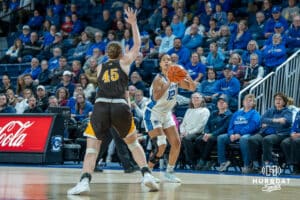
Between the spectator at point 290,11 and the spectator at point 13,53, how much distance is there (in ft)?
30.3

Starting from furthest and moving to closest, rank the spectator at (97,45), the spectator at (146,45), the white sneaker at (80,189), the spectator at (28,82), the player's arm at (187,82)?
the spectator at (97,45) → the spectator at (28,82) → the spectator at (146,45) → the player's arm at (187,82) → the white sneaker at (80,189)

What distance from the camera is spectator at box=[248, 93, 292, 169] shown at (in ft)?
46.2

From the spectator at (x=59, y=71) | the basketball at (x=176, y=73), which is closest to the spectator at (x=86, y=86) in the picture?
the spectator at (x=59, y=71)

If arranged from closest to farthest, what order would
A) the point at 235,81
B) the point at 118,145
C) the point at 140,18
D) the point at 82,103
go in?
the point at 118,145, the point at 235,81, the point at 82,103, the point at 140,18

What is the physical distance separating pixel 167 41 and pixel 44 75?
4137 mm

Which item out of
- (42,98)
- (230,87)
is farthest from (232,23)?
(42,98)

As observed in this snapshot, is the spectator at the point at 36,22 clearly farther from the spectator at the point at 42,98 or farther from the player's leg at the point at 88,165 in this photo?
the player's leg at the point at 88,165

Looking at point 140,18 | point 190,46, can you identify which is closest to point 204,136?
point 190,46

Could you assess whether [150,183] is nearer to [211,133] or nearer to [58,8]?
[211,133]

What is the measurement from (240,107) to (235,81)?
798 millimetres

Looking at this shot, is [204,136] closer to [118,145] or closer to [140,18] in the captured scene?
[118,145]

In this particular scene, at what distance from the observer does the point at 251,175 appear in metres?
13.8

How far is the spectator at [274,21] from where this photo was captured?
17.8 m

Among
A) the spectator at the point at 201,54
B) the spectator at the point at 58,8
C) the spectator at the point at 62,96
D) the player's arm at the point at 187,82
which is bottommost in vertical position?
the spectator at the point at 62,96
